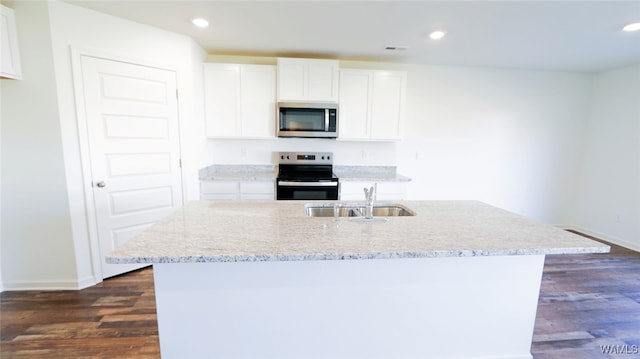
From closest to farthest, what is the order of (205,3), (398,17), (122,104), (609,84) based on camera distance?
(205,3) → (398,17) → (122,104) → (609,84)

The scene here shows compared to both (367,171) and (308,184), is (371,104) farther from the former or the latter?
(308,184)

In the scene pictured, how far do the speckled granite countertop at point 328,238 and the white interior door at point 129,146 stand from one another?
1230 millimetres

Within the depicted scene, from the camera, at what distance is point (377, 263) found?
1.48 m

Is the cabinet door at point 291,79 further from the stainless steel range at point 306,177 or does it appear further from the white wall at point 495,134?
the white wall at point 495,134

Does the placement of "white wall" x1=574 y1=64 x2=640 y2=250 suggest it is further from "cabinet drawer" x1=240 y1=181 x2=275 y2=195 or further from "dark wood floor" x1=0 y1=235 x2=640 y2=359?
"cabinet drawer" x1=240 y1=181 x2=275 y2=195

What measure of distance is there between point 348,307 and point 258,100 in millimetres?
2626

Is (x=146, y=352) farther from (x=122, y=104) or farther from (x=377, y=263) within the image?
(x=122, y=104)

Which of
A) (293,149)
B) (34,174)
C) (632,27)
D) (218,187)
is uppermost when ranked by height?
(632,27)

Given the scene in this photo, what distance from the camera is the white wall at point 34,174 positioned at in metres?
2.19

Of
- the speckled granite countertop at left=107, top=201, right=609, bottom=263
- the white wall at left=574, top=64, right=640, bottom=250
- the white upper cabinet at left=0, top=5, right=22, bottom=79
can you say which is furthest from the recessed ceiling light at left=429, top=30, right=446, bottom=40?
the white upper cabinet at left=0, top=5, right=22, bottom=79

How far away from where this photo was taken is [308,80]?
3322 millimetres

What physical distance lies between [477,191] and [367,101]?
7.00ft

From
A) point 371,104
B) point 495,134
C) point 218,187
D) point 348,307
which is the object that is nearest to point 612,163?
point 495,134

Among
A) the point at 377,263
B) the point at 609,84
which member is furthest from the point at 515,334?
the point at 609,84
